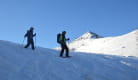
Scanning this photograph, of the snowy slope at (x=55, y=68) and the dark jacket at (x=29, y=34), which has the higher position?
the dark jacket at (x=29, y=34)

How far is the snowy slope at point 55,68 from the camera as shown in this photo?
15.2 metres

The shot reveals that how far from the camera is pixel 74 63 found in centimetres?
1895

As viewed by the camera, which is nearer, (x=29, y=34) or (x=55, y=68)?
(x=55, y=68)

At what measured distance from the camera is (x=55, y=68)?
1709cm

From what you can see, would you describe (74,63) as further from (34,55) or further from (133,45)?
(133,45)

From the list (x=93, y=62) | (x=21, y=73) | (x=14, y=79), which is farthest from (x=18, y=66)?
(x=93, y=62)

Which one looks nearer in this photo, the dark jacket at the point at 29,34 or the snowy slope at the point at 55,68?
the snowy slope at the point at 55,68

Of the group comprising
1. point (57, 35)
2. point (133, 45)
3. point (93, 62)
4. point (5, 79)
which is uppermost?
point (133, 45)

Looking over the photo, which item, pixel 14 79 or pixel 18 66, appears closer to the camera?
pixel 14 79

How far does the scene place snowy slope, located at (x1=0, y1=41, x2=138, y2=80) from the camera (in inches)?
599

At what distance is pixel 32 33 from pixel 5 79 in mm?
8738

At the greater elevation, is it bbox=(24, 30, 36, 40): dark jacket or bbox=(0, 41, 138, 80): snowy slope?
bbox=(24, 30, 36, 40): dark jacket

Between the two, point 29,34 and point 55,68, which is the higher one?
Result: point 29,34

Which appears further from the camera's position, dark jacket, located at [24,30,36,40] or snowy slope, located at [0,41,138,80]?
dark jacket, located at [24,30,36,40]
